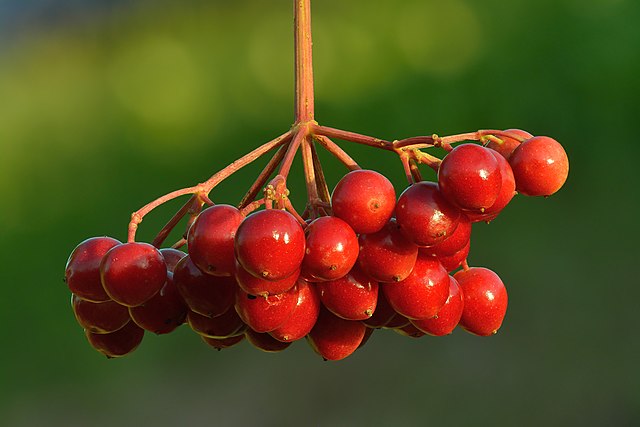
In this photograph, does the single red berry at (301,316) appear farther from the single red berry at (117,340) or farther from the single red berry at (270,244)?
the single red berry at (117,340)

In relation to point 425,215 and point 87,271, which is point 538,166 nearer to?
point 425,215

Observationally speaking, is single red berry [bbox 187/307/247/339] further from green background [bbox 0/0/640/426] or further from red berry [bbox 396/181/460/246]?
green background [bbox 0/0/640/426]

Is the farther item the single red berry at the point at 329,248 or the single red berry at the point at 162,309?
the single red berry at the point at 162,309

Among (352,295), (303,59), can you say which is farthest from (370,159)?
(352,295)

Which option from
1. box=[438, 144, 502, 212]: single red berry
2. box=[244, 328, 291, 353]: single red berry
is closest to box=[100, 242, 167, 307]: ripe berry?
box=[244, 328, 291, 353]: single red berry

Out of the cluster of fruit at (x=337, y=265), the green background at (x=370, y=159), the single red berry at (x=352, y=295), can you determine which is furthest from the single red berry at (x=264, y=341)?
the green background at (x=370, y=159)
